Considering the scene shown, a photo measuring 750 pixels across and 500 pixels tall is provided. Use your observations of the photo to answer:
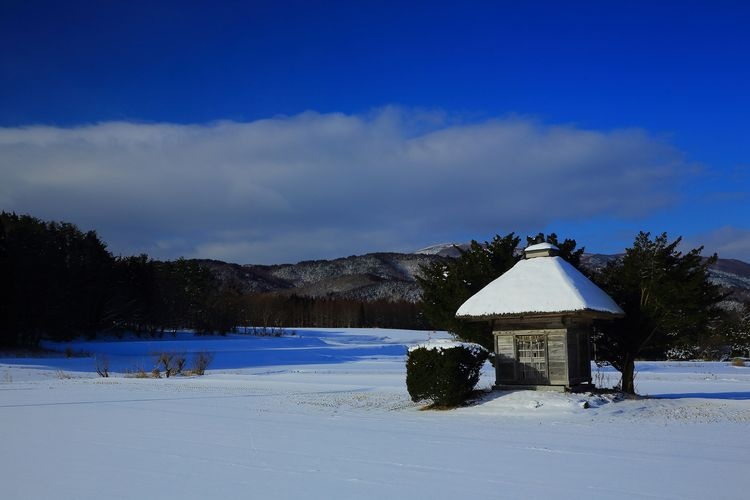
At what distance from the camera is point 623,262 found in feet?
77.7

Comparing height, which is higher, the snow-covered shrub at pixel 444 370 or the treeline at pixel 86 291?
the treeline at pixel 86 291

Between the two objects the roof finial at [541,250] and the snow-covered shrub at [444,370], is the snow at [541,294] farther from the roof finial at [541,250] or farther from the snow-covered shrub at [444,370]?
the snow-covered shrub at [444,370]

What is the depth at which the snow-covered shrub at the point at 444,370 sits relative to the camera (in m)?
20.3

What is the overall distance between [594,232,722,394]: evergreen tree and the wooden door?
302 centimetres

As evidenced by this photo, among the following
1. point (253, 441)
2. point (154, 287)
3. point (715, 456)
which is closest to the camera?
point (715, 456)

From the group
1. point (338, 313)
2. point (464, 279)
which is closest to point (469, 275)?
point (464, 279)

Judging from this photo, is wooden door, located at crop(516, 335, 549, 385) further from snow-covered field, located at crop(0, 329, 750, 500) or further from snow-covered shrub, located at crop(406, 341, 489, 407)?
snow-covered shrub, located at crop(406, 341, 489, 407)

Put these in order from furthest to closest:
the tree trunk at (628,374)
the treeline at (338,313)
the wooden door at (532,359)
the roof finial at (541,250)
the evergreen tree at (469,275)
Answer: the treeline at (338,313), the evergreen tree at (469,275), the roof finial at (541,250), the tree trunk at (628,374), the wooden door at (532,359)

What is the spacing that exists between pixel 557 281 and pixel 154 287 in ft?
189

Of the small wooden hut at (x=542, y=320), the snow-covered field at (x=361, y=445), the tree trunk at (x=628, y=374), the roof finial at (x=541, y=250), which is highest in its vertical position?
the roof finial at (x=541, y=250)

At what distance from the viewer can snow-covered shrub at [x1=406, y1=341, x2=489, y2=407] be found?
2031cm

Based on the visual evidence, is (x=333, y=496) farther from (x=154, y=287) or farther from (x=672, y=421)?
(x=154, y=287)

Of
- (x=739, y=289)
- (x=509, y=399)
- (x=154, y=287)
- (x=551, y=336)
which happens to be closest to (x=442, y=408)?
(x=509, y=399)

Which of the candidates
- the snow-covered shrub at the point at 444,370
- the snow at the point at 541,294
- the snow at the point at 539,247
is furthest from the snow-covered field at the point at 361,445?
the snow at the point at 539,247
